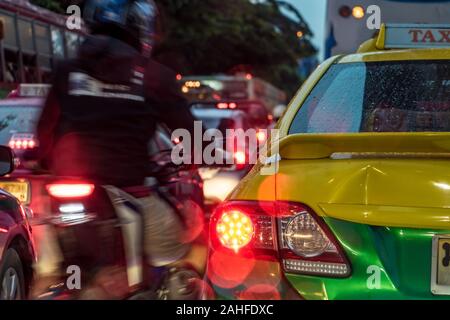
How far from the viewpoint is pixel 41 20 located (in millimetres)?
12156

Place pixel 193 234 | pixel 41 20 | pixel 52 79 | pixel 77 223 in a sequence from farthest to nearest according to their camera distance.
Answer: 1. pixel 41 20
2. pixel 193 234
3. pixel 52 79
4. pixel 77 223

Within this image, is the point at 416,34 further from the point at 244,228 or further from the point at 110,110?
the point at 244,228

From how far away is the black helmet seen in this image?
354 centimetres

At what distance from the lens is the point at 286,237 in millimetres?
2791

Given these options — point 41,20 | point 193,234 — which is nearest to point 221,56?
point 41,20

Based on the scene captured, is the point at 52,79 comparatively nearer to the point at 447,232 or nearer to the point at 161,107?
the point at 161,107

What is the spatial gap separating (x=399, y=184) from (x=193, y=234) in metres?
1.80

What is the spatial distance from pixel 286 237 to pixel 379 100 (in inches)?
46.2

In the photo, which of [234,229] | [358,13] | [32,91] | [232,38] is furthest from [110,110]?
[232,38]

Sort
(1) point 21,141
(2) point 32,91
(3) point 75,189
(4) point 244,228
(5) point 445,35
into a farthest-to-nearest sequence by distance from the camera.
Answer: (2) point 32,91 → (1) point 21,141 → (5) point 445,35 → (3) point 75,189 → (4) point 244,228

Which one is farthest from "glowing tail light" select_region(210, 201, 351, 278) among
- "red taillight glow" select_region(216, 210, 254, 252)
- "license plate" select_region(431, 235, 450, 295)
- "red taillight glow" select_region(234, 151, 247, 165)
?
"red taillight glow" select_region(234, 151, 247, 165)

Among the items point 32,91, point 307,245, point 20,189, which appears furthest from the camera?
point 32,91

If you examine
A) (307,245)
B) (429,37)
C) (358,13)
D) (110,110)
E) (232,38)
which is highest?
(232,38)

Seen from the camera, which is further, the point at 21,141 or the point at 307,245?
the point at 21,141
